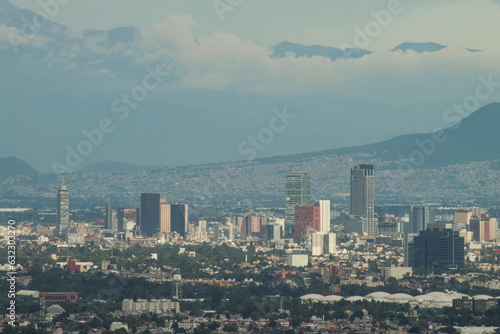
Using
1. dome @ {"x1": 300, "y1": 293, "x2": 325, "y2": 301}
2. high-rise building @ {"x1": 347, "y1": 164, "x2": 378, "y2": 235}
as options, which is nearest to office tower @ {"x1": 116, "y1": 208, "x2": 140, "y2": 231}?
high-rise building @ {"x1": 347, "y1": 164, "x2": 378, "y2": 235}

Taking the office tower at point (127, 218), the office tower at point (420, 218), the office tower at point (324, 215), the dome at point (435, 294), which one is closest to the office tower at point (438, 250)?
the dome at point (435, 294)

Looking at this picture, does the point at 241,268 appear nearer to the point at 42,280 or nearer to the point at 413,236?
the point at 413,236

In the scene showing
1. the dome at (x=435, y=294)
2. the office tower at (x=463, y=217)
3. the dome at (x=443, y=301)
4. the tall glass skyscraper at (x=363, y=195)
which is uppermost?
the tall glass skyscraper at (x=363, y=195)

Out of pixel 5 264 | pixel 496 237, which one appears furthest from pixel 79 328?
pixel 496 237

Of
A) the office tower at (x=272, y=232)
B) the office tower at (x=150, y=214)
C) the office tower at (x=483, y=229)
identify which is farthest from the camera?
the office tower at (x=150, y=214)

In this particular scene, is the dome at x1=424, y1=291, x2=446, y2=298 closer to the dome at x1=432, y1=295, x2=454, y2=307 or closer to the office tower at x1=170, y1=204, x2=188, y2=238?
the dome at x1=432, y1=295, x2=454, y2=307

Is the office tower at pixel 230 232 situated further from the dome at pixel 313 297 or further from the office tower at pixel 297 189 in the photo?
the dome at pixel 313 297

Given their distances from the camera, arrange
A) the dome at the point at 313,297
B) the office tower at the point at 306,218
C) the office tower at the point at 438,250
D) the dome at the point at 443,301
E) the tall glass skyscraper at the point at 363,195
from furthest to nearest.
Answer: the tall glass skyscraper at the point at 363,195, the office tower at the point at 306,218, the office tower at the point at 438,250, the dome at the point at 313,297, the dome at the point at 443,301

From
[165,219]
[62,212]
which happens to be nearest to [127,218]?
[165,219]
